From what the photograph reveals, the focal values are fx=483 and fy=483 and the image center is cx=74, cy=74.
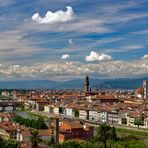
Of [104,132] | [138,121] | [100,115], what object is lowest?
[138,121]

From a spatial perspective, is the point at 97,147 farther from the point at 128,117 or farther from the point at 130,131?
the point at 128,117

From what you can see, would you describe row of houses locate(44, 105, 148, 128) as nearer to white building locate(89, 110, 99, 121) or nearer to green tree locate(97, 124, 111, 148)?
white building locate(89, 110, 99, 121)

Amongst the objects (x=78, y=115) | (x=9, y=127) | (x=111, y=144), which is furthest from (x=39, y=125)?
(x=78, y=115)

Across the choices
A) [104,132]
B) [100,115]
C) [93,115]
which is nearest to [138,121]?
[100,115]

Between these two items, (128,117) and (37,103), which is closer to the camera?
(128,117)

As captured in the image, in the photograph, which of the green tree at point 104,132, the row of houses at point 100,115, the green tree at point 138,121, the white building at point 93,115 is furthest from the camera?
the white building at point 93,115

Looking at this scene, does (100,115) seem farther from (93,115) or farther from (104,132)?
(104,132)

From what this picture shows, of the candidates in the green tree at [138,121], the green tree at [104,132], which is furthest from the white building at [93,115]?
the green tree at [104,132]

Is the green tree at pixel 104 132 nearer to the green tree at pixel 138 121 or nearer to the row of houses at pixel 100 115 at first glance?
the row of houses at pixel 100 115
